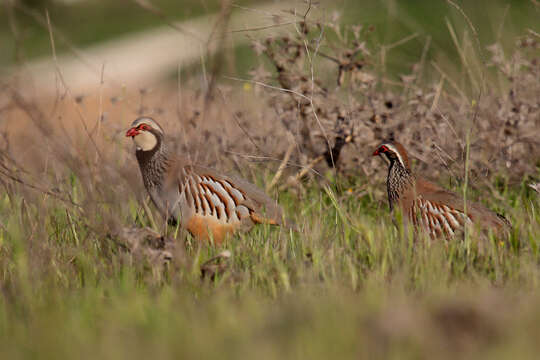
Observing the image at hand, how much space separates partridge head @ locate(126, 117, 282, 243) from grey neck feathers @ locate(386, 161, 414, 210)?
75 centimetres

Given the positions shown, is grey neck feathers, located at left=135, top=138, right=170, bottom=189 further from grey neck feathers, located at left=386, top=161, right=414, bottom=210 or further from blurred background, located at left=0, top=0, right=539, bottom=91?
grey neck feathers, located at left=386, top=161, right=414, bottom=210

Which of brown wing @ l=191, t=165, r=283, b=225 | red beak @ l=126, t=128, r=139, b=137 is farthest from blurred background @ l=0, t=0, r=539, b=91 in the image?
brown wing @ l=191, t=165, r=283, b=225

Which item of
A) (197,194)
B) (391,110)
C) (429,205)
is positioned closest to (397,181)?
(429,205)

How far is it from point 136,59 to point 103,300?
828 inches

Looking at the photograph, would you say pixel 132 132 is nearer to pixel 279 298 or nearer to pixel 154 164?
pixel 154 164

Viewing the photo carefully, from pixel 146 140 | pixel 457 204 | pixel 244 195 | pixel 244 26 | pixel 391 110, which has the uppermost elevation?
pixel 244 26

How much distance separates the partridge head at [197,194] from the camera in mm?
4570

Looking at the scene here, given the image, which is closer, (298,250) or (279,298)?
(279,298)

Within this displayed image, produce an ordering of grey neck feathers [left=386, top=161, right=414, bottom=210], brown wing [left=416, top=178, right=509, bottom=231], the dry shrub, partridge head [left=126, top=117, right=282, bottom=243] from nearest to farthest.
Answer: brown wing [left=416, top=178, right=509, bottom=231], partridge head [left=126, top=117, right=282, bottom=243], grey neck feathers [left=386, top=161, right=414, bottom=210], the dry shrub

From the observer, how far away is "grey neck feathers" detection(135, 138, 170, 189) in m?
4.80

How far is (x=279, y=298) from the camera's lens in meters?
3.02

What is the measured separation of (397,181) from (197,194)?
4.27ft

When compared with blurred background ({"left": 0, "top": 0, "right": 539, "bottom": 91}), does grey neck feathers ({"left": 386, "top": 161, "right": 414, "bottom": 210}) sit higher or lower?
lower

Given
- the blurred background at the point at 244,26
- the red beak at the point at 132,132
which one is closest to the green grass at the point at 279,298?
the red beak at the point at 132,132
